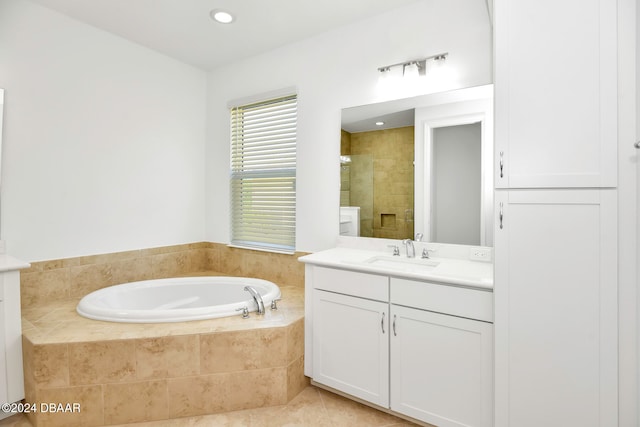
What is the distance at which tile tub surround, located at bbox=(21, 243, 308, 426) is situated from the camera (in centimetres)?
175

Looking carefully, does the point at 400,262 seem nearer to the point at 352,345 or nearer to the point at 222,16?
the point at 352,345

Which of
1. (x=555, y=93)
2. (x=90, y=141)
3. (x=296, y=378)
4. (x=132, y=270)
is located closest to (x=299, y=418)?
(x=296, y=378)

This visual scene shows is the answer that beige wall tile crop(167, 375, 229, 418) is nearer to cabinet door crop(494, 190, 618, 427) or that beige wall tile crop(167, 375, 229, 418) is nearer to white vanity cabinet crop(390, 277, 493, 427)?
white vanity cabinet crop(390, 277, 493, 427)

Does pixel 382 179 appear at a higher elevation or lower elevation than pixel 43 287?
higher

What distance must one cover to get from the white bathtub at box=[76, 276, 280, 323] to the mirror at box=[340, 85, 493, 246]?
0.98m

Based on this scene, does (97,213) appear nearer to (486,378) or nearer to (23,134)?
(23,134)

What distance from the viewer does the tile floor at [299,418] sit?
5.96 ft

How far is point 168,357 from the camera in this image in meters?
1.84

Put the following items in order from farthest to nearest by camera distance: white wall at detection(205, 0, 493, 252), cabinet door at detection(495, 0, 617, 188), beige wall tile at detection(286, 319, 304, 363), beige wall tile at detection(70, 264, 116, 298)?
beige wall tile at detection(70, 264, 116, 298)
white wall at detection(205, 0, 493, 252)
beige wall tile at detection(286, 319, 304, 363)
cabinet door at detection(495, 0, 617, 188)

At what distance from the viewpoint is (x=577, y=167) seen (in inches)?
52.5

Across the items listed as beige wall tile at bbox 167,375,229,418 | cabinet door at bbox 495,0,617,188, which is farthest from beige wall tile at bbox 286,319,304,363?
cabinet door at bbox 495,0,617,188

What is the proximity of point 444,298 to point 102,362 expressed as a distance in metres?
1.86

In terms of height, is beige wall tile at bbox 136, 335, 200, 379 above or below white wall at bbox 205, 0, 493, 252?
below

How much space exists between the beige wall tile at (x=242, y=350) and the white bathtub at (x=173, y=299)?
221 millimetres
